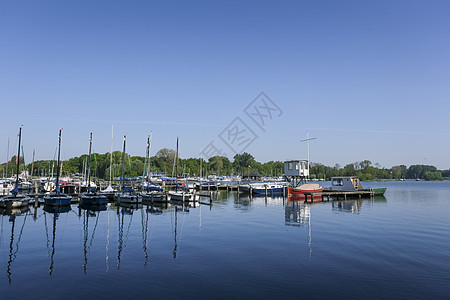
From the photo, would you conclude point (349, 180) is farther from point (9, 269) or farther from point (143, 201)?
point (9, 269)

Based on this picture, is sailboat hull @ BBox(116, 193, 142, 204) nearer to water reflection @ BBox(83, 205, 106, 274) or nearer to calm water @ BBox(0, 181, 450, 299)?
water reflection @ BBox(83, 205, 106, 274)

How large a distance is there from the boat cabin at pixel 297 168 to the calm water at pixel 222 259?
32.1 meters

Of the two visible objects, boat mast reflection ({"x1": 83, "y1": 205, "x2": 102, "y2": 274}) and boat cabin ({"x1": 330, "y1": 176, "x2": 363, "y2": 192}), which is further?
boat cabin ({"x1": 330, "y1": 176, "x2": 363, "y2": 192})

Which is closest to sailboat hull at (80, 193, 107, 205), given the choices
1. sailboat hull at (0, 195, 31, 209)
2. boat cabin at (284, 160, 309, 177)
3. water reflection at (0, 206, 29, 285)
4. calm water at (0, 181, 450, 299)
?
sailboat hull at (0, 195, 31, 209)

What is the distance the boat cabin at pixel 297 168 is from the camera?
2680 inches

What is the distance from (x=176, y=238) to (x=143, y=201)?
95.2 ft

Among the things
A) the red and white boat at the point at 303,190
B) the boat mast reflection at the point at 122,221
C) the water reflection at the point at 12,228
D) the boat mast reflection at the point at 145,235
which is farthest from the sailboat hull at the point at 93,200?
the red and white boat at the point at 303,190

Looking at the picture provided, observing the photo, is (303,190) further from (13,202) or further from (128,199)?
(13,202)

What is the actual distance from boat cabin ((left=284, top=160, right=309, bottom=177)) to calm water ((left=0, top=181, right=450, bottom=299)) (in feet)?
105

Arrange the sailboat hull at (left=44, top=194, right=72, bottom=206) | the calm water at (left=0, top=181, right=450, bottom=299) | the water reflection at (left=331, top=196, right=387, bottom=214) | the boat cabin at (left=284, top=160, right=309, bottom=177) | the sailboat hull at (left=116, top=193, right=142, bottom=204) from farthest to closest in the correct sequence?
the boat cabin at (left=284, top=160, right=309, bottom=177) → the sailboat hull at (left=116, top=193, right=142, bottom=204) → the water reflection at (left=331, top=196, right=387, bottom=214) → the sailboat hull at (left=44, top=194, right=72, bottom=206) → the calm water at (left=0, top=181, right=450, bottom=299)

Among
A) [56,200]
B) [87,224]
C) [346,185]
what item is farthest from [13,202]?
[346,185]

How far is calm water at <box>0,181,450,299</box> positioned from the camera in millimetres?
15094

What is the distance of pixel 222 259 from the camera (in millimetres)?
20344

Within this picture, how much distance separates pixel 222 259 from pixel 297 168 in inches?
1997
